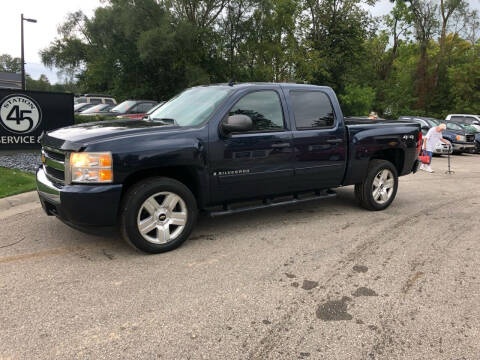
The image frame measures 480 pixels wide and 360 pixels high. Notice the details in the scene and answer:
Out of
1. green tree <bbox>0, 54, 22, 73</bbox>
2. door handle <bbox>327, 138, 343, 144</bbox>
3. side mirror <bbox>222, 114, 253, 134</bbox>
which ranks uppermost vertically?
green tree <bbox>0, 54, 22, 73</bbox>

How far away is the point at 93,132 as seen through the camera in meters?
4.26

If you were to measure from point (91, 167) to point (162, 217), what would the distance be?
903mm

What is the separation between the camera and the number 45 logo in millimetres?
9173

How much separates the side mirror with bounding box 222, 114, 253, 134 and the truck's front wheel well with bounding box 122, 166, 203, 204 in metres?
0.63

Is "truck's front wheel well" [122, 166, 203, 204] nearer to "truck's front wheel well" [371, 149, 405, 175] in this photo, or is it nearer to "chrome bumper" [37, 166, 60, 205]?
"chrome bumper" [37, 166, 60, 205]

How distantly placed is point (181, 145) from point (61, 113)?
671cm

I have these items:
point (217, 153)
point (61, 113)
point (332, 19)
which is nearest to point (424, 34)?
point (332, 19)

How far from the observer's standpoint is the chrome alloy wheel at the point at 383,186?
6423 millimetres

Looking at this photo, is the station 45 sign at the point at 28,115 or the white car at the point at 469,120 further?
the white car at the point at 469,120

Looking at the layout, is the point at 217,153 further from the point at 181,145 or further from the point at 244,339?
the point at 244,339

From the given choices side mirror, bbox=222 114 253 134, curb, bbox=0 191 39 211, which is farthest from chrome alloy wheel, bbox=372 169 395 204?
curb, bbox=0 191 39 211

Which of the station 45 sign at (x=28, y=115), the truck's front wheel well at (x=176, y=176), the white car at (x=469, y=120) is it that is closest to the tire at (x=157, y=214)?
the truck's front wheel well at (x=176, y=176)

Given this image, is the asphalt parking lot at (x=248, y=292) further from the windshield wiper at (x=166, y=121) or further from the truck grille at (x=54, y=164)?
the windshield wiper at (x=166, y=121)

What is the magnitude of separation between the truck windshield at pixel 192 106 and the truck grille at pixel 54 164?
52.7 inches
